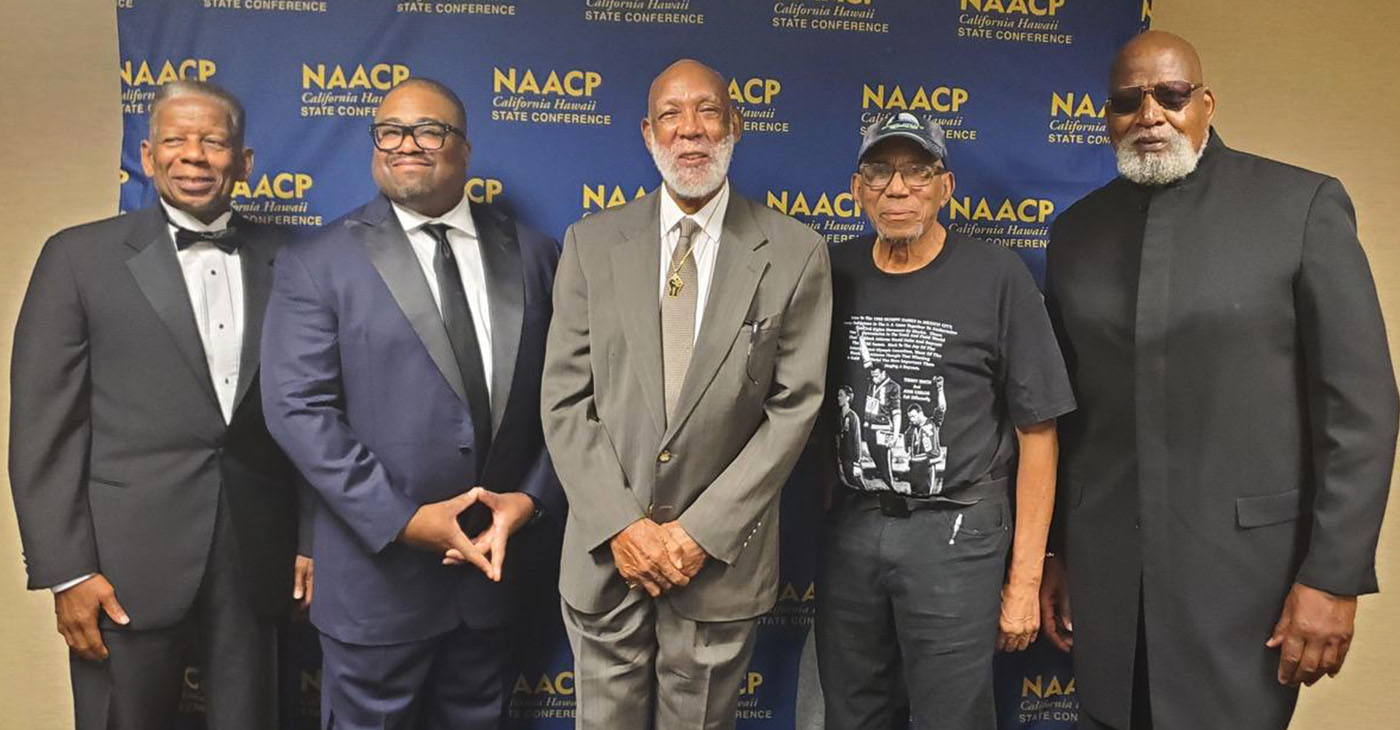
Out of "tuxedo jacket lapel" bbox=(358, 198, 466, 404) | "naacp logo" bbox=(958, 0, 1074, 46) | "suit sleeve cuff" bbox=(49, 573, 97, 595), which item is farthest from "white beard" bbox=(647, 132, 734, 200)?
"suit sleeve cuff" bbox=(49, 573, 97, 595)

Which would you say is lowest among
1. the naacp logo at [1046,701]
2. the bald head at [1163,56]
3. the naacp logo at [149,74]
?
the naacp logo at [1046,701]

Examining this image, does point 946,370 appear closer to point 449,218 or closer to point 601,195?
point 601,195

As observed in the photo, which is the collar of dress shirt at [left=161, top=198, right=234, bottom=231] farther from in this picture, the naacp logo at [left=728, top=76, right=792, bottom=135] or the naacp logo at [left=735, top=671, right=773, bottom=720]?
the naacp logo at [left=735, top=671, right=773, bottom=720]

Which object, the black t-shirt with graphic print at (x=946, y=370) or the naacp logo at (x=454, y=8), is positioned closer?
the black t-shirt with graphic print at (x=946, y=370)


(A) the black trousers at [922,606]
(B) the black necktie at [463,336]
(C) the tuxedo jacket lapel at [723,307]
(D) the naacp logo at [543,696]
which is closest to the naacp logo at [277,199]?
(B) the black necktie at [463,336]

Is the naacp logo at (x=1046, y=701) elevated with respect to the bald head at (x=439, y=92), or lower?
lower

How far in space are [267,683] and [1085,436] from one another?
2110mm

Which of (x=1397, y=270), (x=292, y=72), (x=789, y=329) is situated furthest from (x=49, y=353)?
(x=1397, y=270)

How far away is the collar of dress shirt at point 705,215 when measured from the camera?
2.04 m

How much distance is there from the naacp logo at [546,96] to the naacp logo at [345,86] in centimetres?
25

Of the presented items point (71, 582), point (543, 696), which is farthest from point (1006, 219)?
point (71, 582)

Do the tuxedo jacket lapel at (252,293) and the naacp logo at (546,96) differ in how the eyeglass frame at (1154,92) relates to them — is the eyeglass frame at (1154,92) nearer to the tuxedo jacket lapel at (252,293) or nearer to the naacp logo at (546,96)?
the naacp logo at (546,96)

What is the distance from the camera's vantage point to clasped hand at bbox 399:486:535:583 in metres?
2.15

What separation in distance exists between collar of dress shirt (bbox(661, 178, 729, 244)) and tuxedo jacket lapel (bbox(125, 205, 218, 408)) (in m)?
1.19
